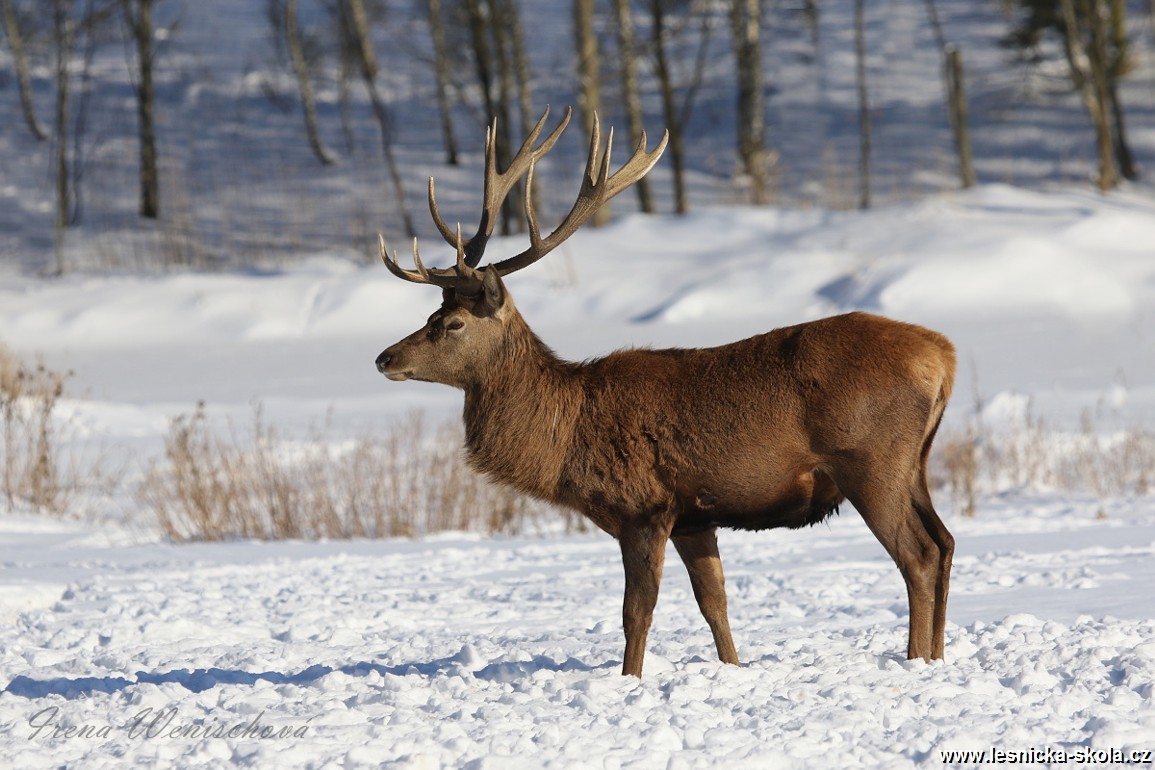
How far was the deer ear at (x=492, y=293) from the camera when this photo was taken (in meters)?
5.76

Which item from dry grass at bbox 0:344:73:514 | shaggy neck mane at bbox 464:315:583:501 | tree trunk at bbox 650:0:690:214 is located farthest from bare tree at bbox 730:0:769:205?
shaggy neck mane at bbox 464:315:583:501

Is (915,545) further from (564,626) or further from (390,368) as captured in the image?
(390,368)

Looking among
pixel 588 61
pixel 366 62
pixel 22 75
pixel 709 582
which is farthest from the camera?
pixel 22 75

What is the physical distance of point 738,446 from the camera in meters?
5.39

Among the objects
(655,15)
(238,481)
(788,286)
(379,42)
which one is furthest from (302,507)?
(379,42)

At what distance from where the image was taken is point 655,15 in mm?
24891

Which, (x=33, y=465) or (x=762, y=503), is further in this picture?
(x=33, y=465)

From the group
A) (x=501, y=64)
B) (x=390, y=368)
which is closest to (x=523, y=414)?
(x=390, y=368)

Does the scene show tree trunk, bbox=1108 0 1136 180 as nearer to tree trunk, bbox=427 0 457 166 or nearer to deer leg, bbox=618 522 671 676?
tree trunk, bbox=427 0 457 166

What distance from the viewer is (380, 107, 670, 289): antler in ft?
19.2

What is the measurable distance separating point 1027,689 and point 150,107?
85.8 feet

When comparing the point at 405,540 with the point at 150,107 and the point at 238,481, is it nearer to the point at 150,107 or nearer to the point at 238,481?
the point at 238,481

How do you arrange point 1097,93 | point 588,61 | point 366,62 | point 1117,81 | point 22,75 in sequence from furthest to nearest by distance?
1. point 22,75
2. point 366,62
3. point 1117,81
4. point 1097,93
5. point 588,61

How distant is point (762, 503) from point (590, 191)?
178 centimetres
